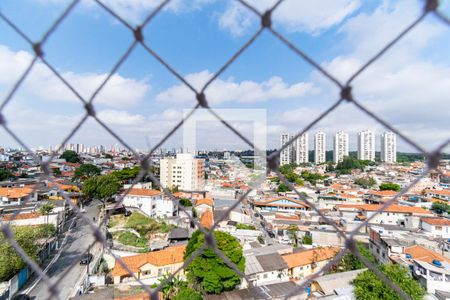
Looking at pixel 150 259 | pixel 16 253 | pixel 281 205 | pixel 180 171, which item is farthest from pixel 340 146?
pixel 16 253

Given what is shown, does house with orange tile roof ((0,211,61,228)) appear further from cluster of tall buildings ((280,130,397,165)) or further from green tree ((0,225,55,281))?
cluster of tall buildings ((280,130,397,165))

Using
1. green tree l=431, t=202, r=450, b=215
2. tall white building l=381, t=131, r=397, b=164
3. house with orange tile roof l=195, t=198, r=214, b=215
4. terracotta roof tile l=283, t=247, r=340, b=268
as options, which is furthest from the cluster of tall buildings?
terracotta roof tile l=283, t=247, r=340, b=268

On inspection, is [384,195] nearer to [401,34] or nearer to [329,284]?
[329,284]

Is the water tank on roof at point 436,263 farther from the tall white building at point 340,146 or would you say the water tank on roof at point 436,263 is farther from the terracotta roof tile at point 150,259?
the tall white building at point 340,146

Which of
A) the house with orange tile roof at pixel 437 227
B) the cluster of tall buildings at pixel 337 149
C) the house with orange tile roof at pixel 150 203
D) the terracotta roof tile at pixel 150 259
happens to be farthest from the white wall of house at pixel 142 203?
the cluster of tall buildings at pixel 337 149

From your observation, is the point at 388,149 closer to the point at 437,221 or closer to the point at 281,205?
the point at 281,205

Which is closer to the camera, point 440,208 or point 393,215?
point 393,215
